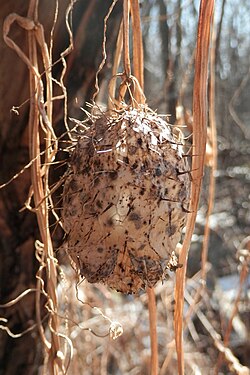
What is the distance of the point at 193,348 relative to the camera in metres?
2.42

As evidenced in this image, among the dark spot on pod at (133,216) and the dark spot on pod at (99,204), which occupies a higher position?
the dark spot on pod at (99,204)

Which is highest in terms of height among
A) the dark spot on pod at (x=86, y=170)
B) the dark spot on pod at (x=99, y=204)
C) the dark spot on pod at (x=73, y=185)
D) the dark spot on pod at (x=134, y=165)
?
the dark spot on pod at (x=134, y=165)

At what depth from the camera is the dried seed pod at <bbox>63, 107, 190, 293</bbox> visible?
58 centimetres

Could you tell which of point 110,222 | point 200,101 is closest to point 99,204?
point 110,222

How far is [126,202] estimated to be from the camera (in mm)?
573

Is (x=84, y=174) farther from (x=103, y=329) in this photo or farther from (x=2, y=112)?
(x=103, y=329)

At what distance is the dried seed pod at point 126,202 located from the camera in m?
0.58

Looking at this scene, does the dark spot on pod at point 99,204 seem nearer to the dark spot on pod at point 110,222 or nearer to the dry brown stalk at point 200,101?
the dark spot on pod at point 110,222

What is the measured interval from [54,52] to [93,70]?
0.28 ft

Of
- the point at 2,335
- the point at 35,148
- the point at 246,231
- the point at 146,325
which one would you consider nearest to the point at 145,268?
the point at 35,148

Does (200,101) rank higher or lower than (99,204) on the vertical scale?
higher

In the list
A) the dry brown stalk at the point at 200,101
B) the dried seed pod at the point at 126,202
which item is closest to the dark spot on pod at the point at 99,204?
the dried seed pod at the point at 126,202

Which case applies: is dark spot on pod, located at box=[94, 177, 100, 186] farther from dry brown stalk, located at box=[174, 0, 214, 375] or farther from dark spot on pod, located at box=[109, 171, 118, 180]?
dry brown stalk, located at box=[174, 0, 214, 375]

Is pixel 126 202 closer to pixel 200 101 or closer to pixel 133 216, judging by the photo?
pixel 133 216
